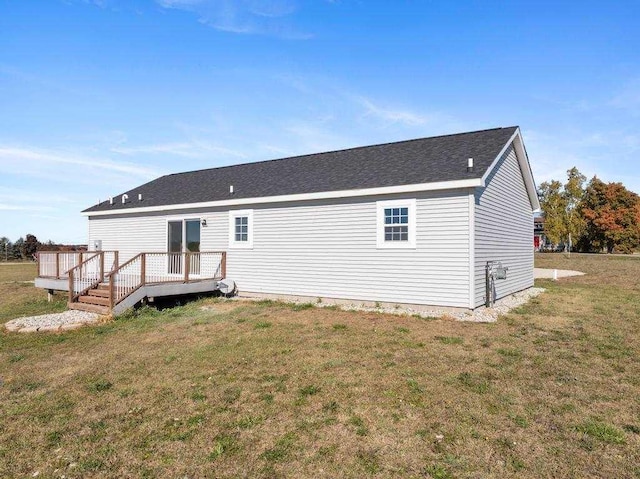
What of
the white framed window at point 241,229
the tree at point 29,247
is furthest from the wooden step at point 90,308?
the tree at point 29,247

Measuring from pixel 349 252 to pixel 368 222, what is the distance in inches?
41.6

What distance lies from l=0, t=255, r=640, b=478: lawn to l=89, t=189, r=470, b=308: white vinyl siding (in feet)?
5.75

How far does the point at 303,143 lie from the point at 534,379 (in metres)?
19.2

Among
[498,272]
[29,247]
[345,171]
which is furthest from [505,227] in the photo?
[29,247]

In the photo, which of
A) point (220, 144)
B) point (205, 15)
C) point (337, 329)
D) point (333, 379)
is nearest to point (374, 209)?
point (337, 329)

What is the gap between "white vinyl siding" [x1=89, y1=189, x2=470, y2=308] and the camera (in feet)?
31.9

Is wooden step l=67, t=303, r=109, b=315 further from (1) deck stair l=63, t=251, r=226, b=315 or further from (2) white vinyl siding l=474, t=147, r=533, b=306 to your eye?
(2) white vinyl siding l=474, t=147, r=533, b=306

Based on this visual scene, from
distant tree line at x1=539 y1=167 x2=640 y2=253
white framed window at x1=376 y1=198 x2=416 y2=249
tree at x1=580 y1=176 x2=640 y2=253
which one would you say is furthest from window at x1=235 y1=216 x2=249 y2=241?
tree at x1=580 y1=176 x2=640 y2=253

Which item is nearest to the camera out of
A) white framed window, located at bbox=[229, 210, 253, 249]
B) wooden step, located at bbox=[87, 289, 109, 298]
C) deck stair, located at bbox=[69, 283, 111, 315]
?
deck stair, located at bbox=[69, 283, 111, 315]

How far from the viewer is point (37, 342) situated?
789cm

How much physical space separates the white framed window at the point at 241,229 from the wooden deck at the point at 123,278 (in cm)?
65

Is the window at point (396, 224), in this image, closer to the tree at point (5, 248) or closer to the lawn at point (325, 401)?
the lawn at point (325, 401)

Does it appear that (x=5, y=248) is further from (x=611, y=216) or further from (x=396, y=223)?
(x=611, y=216)

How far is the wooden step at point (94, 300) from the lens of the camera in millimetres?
10602
